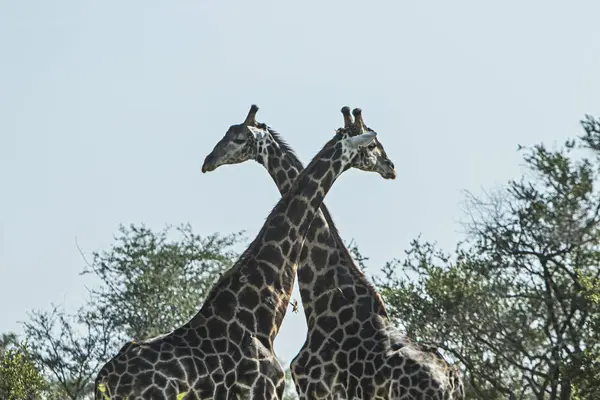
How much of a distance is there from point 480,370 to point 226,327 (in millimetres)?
13230

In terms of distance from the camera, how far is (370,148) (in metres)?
14.9

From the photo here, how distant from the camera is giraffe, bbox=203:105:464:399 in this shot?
1297 cm

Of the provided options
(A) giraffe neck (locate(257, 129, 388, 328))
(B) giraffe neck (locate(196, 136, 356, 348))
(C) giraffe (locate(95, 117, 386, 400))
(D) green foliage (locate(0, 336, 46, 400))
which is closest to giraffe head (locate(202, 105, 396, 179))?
(C) giraffe (locate(95, 117, 386, 400))

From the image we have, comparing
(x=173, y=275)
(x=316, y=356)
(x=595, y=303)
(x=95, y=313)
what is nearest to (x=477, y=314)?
(x=595, y=303)

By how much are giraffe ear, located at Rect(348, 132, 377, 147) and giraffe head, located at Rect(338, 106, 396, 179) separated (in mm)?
226

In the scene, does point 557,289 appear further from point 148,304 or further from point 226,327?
point 226,327

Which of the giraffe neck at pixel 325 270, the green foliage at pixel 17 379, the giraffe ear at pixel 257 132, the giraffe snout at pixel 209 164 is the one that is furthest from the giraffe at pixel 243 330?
the green foliage at pixel 17 379

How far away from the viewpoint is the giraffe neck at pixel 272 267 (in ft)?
43.0

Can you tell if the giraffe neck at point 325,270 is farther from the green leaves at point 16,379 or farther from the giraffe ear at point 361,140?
the green leaves at point 16,379

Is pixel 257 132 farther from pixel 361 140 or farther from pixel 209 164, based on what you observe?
pixel 361 140

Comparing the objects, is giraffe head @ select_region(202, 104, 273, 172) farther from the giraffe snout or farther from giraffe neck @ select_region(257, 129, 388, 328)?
giraffe neck @ select_region(257, 129, 388, 328)

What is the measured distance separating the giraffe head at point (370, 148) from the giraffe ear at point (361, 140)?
0.74 ft

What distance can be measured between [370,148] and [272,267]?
7.02 ft

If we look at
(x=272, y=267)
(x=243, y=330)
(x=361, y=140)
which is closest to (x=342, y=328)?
(x=272, y=267)
